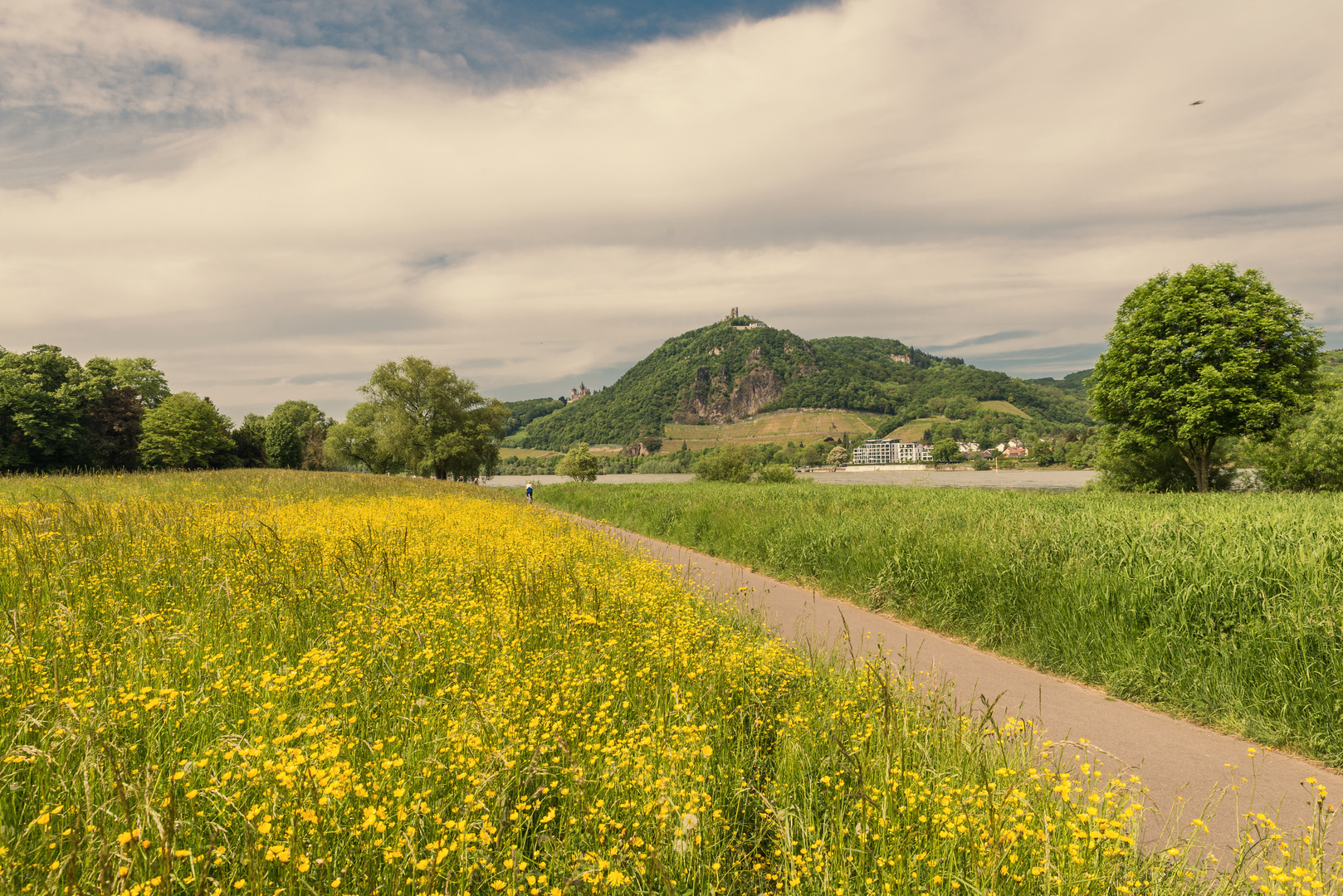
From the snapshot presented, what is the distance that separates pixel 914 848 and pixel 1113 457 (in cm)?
4073

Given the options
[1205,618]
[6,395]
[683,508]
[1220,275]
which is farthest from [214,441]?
[1220,275]

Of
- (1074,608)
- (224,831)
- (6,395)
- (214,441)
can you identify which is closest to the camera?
(224,831)

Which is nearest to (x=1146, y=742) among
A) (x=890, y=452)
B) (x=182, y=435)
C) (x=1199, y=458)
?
(x=1199, y=458)

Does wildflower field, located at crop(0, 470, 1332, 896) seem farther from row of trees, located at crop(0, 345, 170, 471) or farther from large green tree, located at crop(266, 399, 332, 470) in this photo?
large green tree, located at crop(266, 399, 332, 470)

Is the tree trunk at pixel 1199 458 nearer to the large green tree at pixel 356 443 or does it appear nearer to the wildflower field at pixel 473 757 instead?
the wildflower field at pixel 473 757

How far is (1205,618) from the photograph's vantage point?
611 centimetres

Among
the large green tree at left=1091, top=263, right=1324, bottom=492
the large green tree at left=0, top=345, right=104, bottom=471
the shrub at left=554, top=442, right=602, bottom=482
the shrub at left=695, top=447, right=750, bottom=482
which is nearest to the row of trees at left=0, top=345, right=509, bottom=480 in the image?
the large green tree at left=0, top=345, right=104, bottom=471

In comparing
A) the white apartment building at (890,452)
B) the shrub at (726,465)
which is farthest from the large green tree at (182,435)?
the white apartment building at (890,452)

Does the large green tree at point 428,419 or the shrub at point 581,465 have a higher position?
the large green tree at point 428,419

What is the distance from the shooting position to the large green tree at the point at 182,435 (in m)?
48.9

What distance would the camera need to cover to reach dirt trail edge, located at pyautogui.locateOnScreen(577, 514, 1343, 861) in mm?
3906

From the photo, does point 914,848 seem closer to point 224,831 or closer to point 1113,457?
point 224,831

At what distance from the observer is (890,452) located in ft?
624

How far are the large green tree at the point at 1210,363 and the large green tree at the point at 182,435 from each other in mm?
74081
